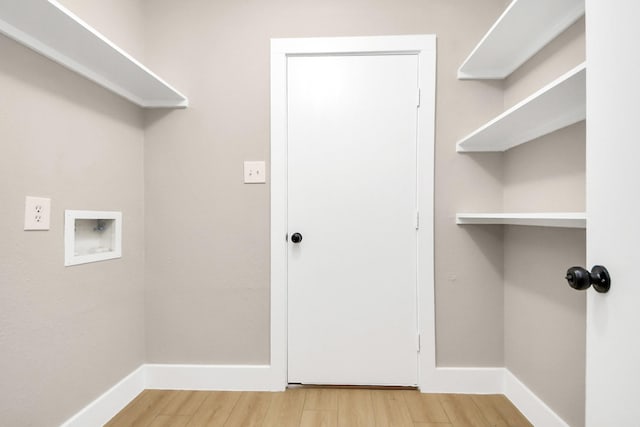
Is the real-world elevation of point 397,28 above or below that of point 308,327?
above

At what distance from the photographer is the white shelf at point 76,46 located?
1144mm

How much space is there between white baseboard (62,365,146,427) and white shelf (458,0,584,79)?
2503 mm

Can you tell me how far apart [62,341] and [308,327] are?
1.18 metres

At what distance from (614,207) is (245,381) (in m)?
1.94

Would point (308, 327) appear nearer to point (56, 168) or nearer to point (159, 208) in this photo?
point (159, 208)

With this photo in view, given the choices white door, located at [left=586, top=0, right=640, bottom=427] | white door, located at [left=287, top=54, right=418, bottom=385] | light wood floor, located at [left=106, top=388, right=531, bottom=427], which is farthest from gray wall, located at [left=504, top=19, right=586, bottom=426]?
white door, located at [left=586, top=0, right=640, bottom=427]

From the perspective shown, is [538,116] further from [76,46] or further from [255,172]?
[76,46]

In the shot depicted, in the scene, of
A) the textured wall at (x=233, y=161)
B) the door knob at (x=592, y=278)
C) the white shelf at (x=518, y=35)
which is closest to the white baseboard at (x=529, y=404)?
the textured wall at (x=233, y=161)

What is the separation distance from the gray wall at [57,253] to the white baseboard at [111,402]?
36 mm

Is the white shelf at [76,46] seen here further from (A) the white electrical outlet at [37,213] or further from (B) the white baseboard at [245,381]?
(B) the white baseboard at [245,381]

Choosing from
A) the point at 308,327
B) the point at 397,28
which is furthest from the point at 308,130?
the point at 308,327

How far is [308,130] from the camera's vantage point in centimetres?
201

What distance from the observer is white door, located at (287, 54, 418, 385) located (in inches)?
78.0

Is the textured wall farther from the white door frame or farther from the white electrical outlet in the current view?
the white electrical outlet
